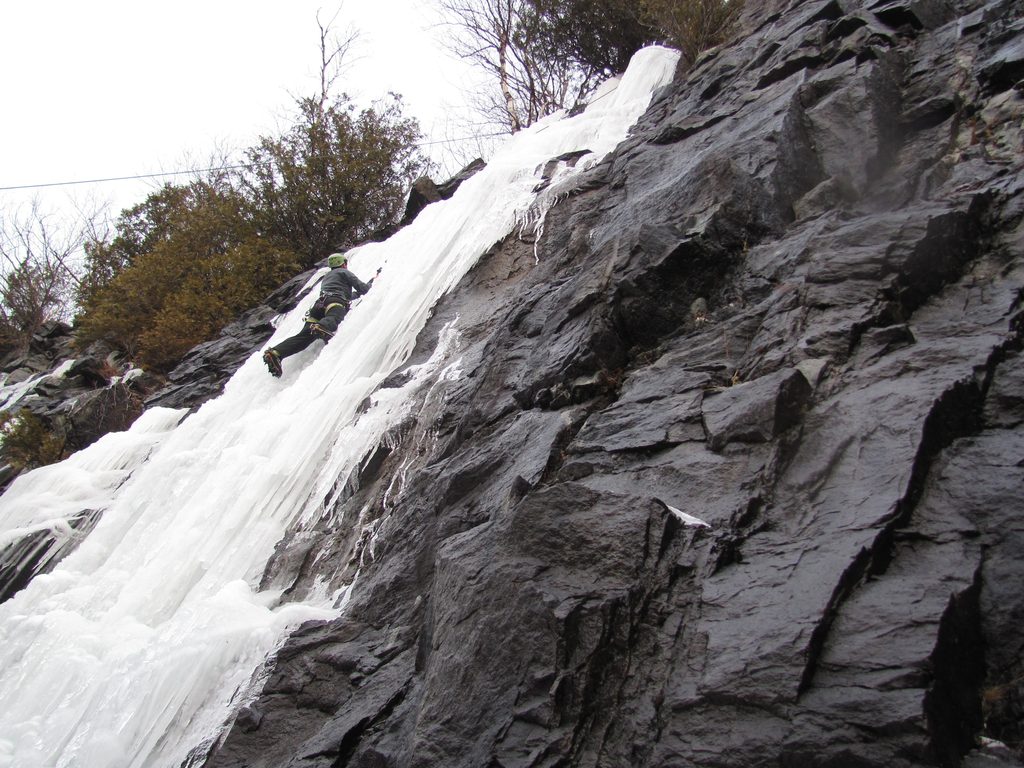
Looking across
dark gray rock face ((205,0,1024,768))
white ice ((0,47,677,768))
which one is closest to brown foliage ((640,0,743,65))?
white ice ((0,47,677,768))

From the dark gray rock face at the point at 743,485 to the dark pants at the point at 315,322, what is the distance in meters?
2.95

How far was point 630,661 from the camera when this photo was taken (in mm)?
2352

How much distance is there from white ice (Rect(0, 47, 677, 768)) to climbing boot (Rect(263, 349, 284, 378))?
149 mm

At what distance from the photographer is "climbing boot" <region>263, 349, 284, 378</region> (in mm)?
7461

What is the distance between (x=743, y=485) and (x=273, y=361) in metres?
5.90

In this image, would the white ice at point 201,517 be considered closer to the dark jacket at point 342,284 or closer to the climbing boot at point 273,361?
the climbing boot at point 273,361

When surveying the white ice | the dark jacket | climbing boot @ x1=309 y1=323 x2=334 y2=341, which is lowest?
the white ice

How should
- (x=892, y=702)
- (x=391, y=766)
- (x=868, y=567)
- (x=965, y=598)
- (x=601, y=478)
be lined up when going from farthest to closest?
(x=601, y=478), (x=391, y=766), (x=868, y=567), (x=965, y=598), (x=892, y=702)

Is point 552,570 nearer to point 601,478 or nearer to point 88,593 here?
point 601,478

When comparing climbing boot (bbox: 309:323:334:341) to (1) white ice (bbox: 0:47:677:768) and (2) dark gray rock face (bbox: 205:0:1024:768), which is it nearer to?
(1) white ice (bbox: 0:47:677:768)

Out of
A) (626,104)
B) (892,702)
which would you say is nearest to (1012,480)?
(892,702)

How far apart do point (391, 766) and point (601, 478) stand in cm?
140

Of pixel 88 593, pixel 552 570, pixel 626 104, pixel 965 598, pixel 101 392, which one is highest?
pixel 101 392

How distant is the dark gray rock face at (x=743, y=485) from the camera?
203cm
